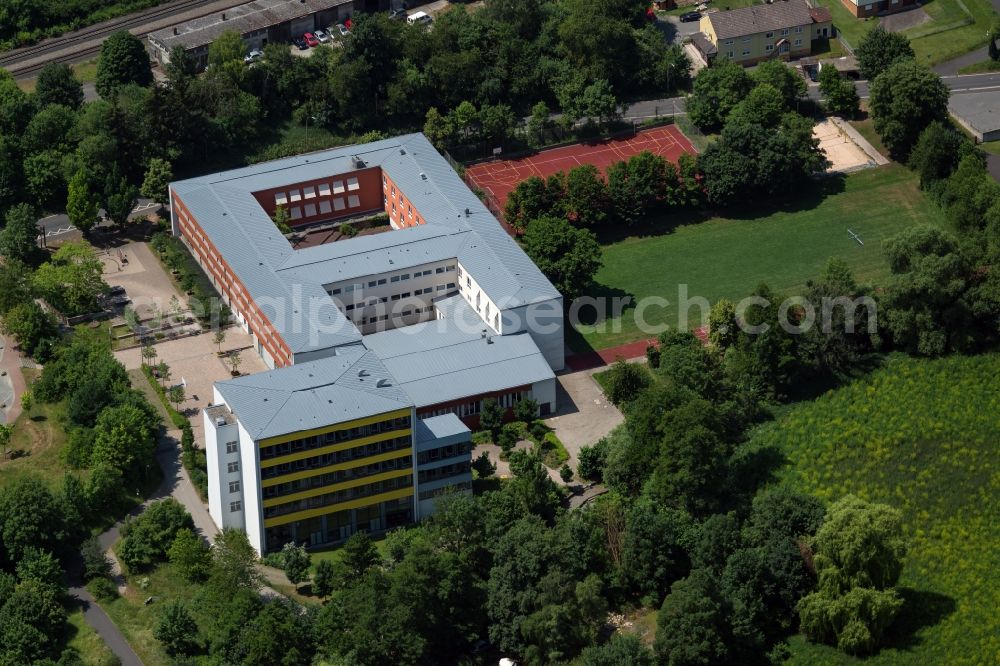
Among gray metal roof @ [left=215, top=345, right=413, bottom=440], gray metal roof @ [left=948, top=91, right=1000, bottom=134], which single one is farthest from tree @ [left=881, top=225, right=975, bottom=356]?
gray metal roof @ [left=215, top=345, right=413, bottom=440]

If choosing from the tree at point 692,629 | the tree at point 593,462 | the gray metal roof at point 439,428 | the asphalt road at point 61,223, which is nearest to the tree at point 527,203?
the tree at point 593,462

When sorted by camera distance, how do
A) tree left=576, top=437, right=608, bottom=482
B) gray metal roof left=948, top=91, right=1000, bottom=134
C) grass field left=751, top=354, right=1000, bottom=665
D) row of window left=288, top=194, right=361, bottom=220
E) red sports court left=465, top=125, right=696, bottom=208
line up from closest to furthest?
grass field left=751, top=354, right=1000, bottom=665 < tree left=576, top=437, right=608, bottom=482 < row of window left=288, top=194, right=361, bottom=220 < red sports court left=465, top=125, right=696, bottom=208 < gray metal roof left=948, top=91, right=1000, bottom=134

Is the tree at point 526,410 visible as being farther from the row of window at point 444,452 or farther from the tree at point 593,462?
the row of window at point 444,452

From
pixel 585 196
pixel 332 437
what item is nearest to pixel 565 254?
pixel 585 196

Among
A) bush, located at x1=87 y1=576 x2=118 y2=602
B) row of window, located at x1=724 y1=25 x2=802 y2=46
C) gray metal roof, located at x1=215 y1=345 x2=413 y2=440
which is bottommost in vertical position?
bush, located at x1=87 y1=576 x2=118 y2=602

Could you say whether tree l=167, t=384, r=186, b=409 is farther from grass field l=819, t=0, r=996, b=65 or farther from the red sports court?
grass field l=819, t=0, r=996, b=65
